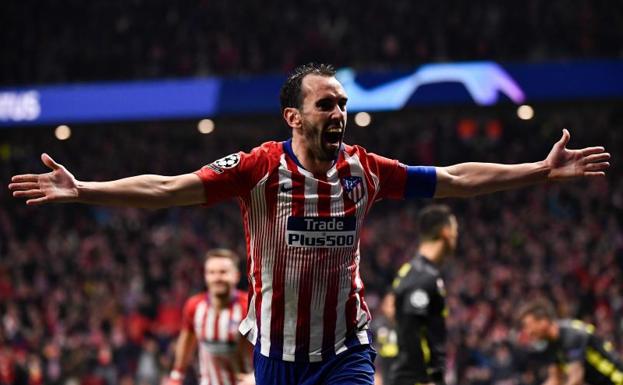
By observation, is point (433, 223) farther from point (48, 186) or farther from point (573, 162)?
point (48, 186)

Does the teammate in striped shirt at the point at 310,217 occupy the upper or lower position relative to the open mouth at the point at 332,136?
lower

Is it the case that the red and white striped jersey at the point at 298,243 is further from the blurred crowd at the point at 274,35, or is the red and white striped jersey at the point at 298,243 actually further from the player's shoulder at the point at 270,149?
the blurred crowd at the point at 274,35

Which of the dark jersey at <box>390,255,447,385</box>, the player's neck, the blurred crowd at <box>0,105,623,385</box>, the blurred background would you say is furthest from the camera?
the blurred background

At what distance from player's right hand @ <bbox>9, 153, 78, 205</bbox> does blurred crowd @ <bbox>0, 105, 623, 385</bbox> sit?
904 centimetres

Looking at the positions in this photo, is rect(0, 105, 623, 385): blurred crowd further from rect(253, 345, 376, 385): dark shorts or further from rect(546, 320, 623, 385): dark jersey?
rect(253, 345, 376, 385): dark shorts

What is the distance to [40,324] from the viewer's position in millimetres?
18516

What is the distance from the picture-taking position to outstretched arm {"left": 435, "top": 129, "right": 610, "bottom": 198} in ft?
15.7

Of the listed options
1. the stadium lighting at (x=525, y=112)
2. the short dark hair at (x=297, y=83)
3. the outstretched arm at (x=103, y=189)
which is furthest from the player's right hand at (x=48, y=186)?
the stadium lighting at (x=525, y=112)

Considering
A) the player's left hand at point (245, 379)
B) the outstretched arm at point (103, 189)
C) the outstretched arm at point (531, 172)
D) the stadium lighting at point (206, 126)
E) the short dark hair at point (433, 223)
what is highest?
the stadium lighting at point (206, 126)

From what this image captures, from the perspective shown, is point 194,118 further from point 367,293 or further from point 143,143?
point 367,293

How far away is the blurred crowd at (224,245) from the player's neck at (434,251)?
5804mm

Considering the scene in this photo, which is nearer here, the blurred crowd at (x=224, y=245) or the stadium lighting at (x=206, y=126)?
the blurred crowd at (x=224, y=245)

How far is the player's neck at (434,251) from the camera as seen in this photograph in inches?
274

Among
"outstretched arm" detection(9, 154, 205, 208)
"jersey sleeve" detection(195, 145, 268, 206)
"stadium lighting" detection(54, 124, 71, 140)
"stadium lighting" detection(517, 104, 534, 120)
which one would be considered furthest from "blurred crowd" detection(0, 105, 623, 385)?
"outstretched arm" detection(9, 154, 205, 208)
